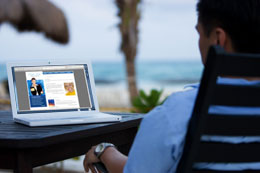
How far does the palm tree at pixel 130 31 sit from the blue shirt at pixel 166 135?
7976mm

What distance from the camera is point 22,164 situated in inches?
59.1

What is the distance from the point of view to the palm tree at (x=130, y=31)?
921 cm

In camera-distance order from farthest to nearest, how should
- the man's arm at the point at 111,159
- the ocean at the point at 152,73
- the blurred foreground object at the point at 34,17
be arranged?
the ocean at the point at 152,73, the blurred foreground object at the point at 34,17, the man's arm at the point at 111,159

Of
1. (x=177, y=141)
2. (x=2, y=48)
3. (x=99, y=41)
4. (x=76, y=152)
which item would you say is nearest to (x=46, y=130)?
(x=76, y=152)

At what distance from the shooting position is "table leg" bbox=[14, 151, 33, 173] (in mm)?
1499

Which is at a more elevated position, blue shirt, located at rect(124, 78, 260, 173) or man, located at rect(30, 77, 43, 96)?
man, located at rect(30, 77, 43, 96)

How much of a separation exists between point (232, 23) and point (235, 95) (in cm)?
22

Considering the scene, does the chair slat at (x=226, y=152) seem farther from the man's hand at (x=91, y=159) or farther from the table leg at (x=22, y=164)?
the table leg at (x=22, y=164)

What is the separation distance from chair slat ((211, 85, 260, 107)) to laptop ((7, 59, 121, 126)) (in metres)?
0.85

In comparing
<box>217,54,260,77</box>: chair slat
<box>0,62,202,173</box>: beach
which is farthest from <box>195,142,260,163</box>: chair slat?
<box>0,62,202,173</box>: beach

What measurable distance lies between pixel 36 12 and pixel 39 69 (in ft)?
21.5

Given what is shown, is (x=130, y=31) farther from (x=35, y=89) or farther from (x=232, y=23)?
(x=232, y=23)

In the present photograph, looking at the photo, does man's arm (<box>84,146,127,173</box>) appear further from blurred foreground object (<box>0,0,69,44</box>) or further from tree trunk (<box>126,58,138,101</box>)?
tree trunk (<box>126,58,138,101</box>)

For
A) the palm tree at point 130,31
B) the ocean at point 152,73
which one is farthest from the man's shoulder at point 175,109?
the ocean at point 152,73
